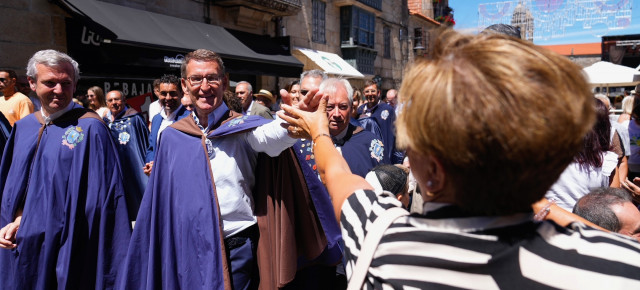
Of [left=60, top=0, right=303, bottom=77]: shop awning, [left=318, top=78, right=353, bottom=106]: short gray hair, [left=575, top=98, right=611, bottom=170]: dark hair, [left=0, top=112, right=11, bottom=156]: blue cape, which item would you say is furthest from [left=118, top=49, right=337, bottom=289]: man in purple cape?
[left=60, top=0, right=303, bottom=77]: shop awning

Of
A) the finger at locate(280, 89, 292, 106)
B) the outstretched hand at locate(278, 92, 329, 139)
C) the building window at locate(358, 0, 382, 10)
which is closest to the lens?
the outstretched hand at locate(278, 92, 329, 139)

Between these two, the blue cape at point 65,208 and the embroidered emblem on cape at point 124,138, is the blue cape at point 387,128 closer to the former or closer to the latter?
the embroidered emblem on cape at point 124,138

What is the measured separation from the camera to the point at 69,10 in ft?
25.4

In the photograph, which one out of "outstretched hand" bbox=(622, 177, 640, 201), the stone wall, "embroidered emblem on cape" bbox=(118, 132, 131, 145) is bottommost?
"outstretched hand" bbox=(622, 177, 640, 201)

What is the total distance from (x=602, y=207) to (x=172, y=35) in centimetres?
873

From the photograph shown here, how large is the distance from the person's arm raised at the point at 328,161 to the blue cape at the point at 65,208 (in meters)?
2.01

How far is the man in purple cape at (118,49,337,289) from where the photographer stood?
248cm

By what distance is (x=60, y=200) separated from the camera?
117 inches

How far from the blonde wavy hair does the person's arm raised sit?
355 mm

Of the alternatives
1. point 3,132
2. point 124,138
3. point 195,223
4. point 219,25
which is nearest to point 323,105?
point 195,223

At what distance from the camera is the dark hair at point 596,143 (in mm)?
2828

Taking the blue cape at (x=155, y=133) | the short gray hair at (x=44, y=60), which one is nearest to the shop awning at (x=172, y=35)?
the blue cape at (x=155, y=133)

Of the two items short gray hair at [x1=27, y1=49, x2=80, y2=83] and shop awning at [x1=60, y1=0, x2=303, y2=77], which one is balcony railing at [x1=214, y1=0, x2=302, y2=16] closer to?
shop awning at [x1=60, y1=0, x2=303, y2=77]

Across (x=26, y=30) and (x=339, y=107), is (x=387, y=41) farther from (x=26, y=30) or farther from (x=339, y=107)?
(x=339, y=107)
